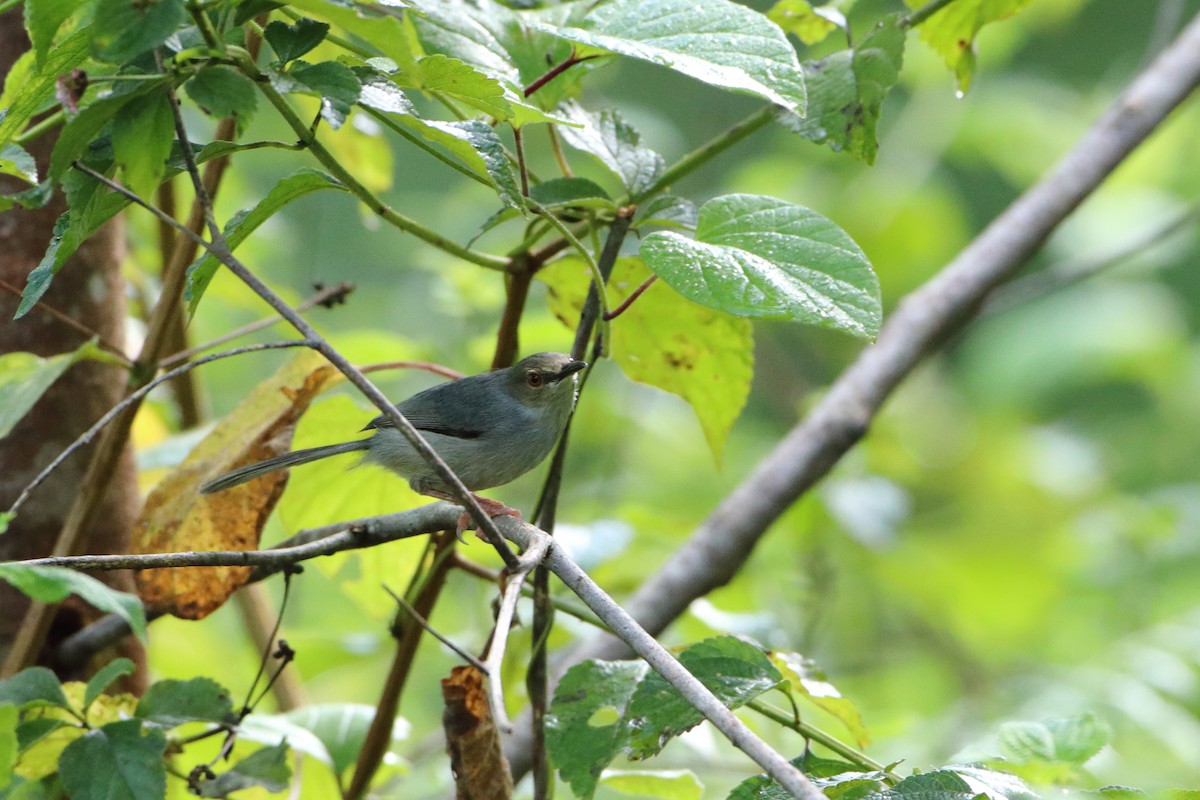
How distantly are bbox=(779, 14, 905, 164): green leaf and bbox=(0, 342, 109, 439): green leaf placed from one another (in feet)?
4.16

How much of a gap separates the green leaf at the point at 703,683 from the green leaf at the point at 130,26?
0.99 meters

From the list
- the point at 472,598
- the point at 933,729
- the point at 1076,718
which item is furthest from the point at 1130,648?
the point at 1076,718

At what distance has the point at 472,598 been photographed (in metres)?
3.87

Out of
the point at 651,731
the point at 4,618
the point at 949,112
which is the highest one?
the point at 949,112

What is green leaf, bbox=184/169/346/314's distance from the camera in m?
1.46

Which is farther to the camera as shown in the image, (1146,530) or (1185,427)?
(1185,427)

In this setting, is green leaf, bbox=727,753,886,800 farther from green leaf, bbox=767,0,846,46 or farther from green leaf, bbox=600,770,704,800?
green leaf, bbox=767,0,846,46

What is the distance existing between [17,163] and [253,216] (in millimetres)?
318

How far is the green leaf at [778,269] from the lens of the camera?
1.38 metres

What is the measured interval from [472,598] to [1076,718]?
8.37 feet

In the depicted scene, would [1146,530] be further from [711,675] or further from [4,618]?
[4,618]

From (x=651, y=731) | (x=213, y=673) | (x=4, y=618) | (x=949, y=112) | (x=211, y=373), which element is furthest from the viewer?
(x=949, y=112)

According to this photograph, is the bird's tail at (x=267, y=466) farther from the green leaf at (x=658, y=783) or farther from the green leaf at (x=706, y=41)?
the green leaf at (x=706, y=41)

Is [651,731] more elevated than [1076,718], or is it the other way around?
[1076,718]
